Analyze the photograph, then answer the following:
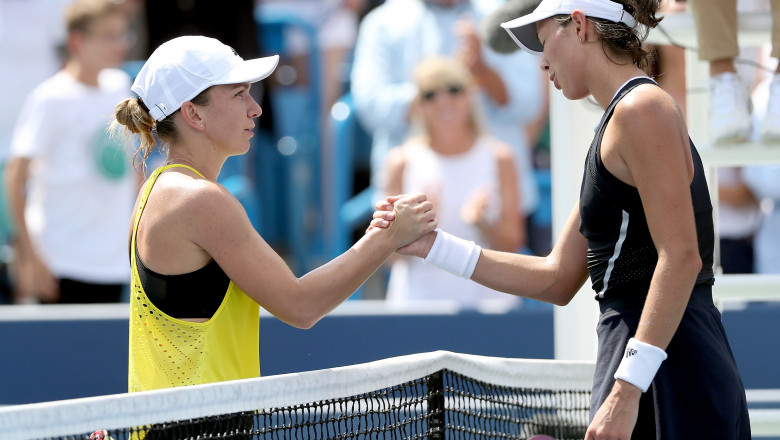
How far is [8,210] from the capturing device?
648 centimetres

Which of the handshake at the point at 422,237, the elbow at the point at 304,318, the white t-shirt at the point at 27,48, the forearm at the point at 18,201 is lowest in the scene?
the elbow at the point at 304,318

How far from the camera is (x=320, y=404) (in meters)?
2.48

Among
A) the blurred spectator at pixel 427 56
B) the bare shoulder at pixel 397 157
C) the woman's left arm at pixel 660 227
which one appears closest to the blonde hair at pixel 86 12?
the blurred spectator at pixel 427 56

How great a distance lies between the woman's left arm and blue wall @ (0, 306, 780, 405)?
10.7 ft

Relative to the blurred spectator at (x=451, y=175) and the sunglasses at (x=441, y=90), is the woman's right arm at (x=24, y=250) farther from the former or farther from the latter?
the sunglasses at (x=441, y=90)

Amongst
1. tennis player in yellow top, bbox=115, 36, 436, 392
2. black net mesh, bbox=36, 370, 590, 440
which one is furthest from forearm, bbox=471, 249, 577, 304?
tennis player in yellow top, bbox=115, 36, 436, 392

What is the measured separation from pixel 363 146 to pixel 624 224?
4954 millimetres

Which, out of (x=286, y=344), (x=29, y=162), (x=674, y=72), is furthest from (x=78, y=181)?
(x=674, y=72)

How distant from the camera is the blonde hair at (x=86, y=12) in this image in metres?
6.27

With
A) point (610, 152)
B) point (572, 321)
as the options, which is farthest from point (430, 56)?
point (610, 152)

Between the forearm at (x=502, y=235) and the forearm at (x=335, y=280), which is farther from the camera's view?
the forearm at (x=502, y=235)

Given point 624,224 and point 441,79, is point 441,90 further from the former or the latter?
point 624,224

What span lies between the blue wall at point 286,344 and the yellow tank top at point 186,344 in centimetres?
273

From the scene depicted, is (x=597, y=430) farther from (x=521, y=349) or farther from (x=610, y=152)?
(x=521, y=349)
